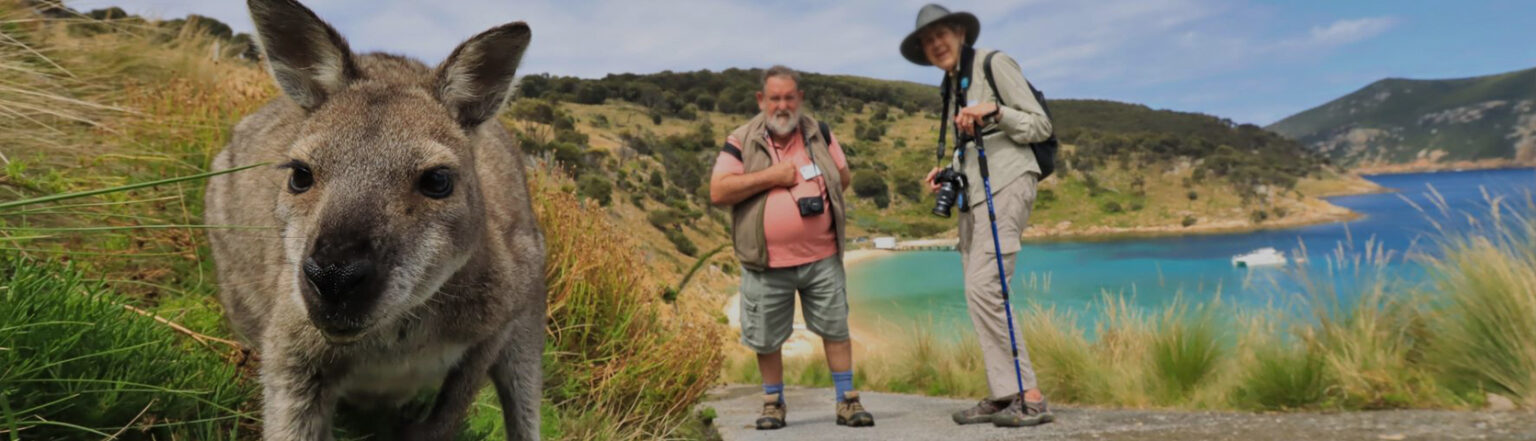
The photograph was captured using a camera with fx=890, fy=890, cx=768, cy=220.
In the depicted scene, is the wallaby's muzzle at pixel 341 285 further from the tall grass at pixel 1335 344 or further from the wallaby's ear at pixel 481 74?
the tall grass at pixel 1335 344

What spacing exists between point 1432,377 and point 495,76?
8.45m

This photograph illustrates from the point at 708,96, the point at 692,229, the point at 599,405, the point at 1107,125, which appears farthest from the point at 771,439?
the point at 1107,125

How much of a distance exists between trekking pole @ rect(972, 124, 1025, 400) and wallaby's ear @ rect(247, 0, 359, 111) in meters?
4.64

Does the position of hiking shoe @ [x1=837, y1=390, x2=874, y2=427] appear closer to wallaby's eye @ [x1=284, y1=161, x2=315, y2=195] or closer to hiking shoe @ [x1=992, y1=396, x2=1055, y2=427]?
hiking shoe @ [x1=992, y1=396, x2=1055, y2=427]

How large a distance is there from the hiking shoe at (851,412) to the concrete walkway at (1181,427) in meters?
0.06

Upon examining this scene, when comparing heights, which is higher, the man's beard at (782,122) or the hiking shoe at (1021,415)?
the man's beard at (782,122)

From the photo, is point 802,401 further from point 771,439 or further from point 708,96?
point 708,96

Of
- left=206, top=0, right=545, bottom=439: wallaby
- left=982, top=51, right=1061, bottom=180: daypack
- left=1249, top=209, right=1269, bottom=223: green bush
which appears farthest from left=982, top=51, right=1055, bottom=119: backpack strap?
left=1249, top=209, right=1269, bottom=223: green bush

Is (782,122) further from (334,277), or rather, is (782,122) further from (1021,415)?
(334,277)

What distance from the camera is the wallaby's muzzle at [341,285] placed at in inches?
89.3

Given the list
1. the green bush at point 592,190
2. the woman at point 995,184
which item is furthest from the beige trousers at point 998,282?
the green bush at point 592,190

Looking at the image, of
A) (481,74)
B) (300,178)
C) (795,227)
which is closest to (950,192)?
(795,227)

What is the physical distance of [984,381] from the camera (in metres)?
10.4

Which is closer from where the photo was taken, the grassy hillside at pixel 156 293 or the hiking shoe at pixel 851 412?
the grassy hillside at pixel 156 293
